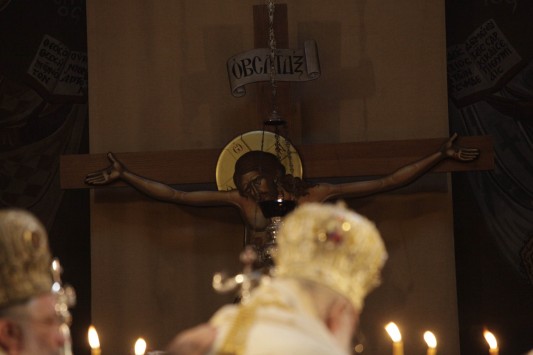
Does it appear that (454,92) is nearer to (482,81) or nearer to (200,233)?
(482,81)

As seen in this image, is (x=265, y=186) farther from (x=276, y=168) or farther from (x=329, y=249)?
(x=329, y=249)

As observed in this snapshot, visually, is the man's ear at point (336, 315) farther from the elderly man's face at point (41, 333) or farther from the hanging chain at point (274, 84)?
the hanging chain at point (274, 84)

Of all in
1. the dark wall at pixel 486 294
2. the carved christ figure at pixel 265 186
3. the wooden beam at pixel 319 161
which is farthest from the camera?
the dark wall at pixel 486 294

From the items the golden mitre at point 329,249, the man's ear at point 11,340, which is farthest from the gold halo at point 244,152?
the man's ear at point 11,340

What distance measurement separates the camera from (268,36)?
259 inches

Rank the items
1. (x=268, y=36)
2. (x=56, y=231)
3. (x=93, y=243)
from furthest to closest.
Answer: (x=56, y=231)
(x=93, y=243)
(x=268, y=36)

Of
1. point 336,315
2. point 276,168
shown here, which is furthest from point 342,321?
point 276,168

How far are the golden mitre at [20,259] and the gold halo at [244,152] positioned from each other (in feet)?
12.0

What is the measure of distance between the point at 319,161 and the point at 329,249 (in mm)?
3633

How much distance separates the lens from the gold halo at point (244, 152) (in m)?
6.43

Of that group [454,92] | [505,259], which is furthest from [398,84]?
[505,259]

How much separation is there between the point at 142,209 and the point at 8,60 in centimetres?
162

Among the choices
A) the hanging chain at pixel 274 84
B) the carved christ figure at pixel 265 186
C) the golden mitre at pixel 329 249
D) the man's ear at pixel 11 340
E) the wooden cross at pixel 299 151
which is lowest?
the man's ear at pixel 11 340

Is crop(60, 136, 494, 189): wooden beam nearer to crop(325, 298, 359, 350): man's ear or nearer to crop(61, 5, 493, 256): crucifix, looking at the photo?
crop(61, 5, 493, 256): crucifix
